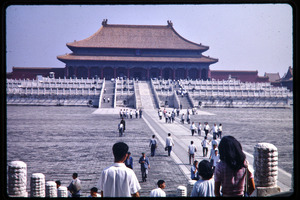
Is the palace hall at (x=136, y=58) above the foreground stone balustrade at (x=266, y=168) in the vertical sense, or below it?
above

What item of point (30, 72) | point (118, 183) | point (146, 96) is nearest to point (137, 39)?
point (30, 72)

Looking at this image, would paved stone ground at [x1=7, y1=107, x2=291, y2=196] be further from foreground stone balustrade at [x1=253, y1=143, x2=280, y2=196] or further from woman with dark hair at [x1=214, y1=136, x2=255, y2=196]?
woman with dark hair at [x1=214, y1=136, x2=255, y2=196]

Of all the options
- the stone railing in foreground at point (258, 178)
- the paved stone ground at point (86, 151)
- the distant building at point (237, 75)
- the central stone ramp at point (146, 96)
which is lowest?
the paved stone ground at point (86, 151)

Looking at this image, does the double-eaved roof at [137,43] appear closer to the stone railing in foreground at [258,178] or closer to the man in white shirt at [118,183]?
the stone railing in foreground at [258,178]

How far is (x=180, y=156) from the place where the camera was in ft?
42.9

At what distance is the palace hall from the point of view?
61344 millimetres

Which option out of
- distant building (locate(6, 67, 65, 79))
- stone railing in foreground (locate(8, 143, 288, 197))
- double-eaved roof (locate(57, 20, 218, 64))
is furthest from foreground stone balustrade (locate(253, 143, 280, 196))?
distant building (locate(6, 67, 65, 79))

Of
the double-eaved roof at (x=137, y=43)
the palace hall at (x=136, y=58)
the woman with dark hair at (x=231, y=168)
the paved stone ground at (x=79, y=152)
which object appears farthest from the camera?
the double-eaved roof at (x=137, y=43)

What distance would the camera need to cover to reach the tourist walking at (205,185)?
4.34 metres

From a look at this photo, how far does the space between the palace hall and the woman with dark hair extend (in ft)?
184

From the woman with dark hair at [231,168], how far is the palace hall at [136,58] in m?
56.0

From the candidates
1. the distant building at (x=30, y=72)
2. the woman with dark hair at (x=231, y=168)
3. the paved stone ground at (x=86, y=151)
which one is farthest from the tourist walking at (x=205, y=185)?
the distant building at (x=30, y=72)

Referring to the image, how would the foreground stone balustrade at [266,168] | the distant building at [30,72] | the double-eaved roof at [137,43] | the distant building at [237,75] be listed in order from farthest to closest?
the distant building at [237,75]
the double-eaved roof at [137,43]
the distant building at [30,72]
the foreground stone balustrade at [266,168]

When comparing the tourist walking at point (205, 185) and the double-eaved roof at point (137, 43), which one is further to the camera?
the double-eaved roof at point (137, 43)
